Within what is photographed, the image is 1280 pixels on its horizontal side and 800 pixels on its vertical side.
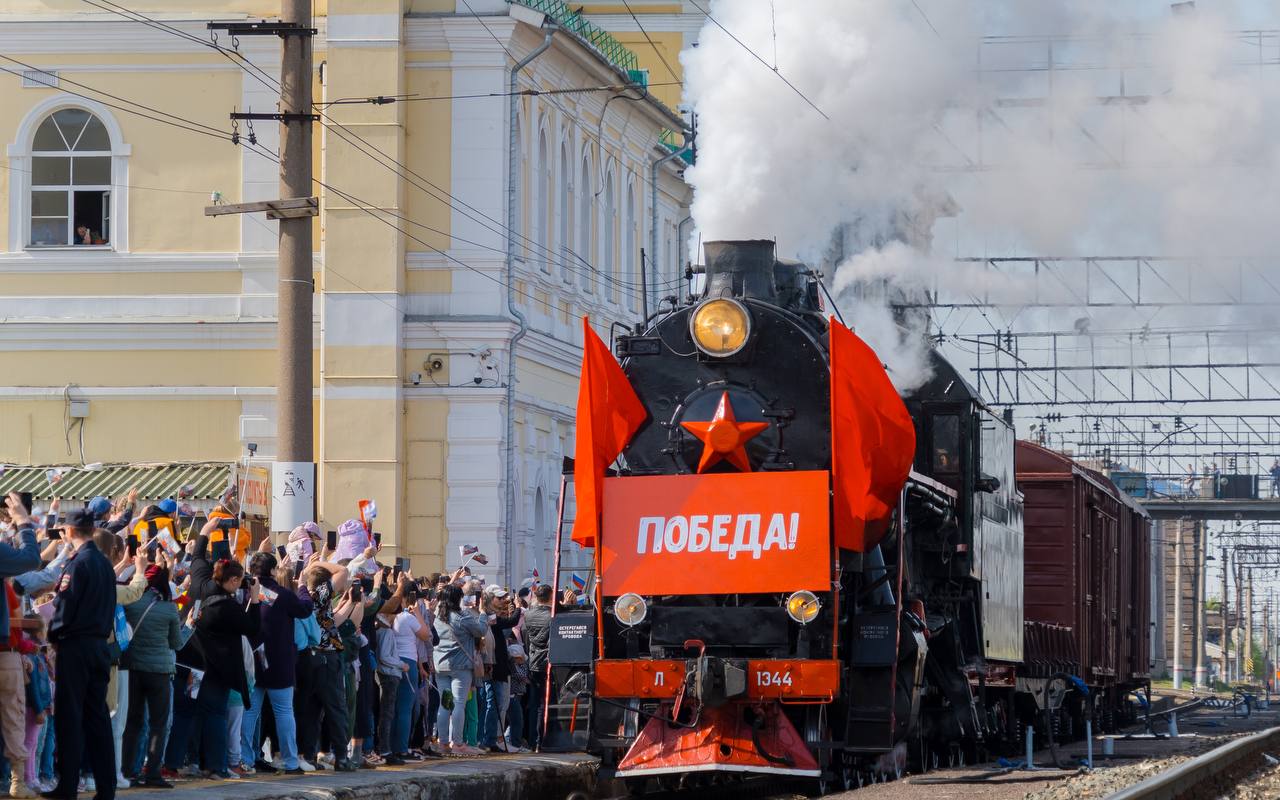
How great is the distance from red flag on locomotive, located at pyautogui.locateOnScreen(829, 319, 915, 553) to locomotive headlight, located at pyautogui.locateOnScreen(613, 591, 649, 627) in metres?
1.45

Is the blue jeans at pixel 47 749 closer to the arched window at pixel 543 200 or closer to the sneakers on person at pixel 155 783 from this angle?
the sneakers on person at pixel 155 783

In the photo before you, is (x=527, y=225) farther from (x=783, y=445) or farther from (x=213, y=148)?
(x=783, y=445)

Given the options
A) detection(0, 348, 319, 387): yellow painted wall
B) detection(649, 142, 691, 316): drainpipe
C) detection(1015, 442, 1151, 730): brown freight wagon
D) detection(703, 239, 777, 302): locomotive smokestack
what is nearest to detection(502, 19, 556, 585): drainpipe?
detection(0, 348, 319, 387): yellow painted wall

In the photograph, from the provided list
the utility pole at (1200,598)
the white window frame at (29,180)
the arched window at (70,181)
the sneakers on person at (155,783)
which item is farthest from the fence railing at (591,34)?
the utility pole at (1200,598)

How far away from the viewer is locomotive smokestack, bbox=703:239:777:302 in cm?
1543

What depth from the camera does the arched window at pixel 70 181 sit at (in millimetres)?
30672

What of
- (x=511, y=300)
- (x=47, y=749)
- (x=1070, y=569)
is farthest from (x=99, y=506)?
(x=511, y=300)

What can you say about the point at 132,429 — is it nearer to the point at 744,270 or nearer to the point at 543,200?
the point at 543,200

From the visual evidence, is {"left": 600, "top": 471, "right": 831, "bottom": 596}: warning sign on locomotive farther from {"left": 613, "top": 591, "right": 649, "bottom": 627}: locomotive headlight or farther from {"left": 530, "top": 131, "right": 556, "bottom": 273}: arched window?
{"left": 530, "top": 131, "right": 556, "bottom": 273}: arched window

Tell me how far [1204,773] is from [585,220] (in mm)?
19760

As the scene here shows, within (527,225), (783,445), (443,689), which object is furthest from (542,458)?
(783,445)

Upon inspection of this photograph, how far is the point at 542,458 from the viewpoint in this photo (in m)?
33.2

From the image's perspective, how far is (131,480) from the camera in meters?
28.5

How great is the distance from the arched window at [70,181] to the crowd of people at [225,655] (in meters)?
12.4
